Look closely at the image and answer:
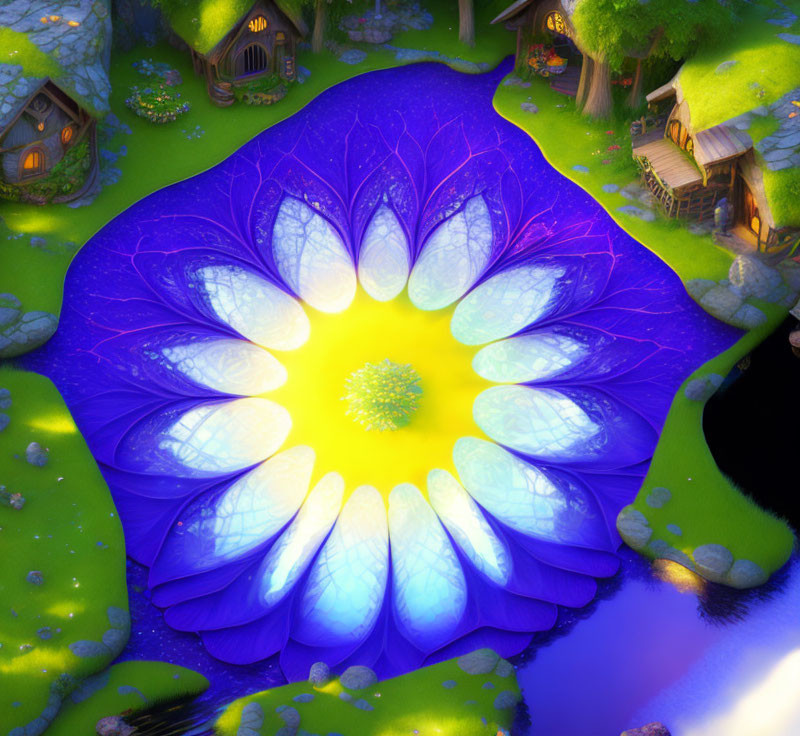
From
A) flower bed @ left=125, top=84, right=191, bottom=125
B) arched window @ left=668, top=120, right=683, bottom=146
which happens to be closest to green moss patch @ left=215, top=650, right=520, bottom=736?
arched window @ left=668, top=120, right=683, bottom=146

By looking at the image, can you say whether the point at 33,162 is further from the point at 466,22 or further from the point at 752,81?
the point at 752,81

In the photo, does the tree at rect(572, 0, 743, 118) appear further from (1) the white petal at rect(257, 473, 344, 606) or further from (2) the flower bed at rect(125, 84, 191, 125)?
(1) the white petal at rect(257, 473, 344, 606)

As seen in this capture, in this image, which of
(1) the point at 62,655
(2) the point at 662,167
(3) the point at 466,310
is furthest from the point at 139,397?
(2) the point at 662,167

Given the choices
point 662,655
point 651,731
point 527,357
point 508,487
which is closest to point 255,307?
point 527,357

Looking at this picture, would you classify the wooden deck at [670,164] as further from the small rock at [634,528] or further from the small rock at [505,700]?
the small rock at [505,700]

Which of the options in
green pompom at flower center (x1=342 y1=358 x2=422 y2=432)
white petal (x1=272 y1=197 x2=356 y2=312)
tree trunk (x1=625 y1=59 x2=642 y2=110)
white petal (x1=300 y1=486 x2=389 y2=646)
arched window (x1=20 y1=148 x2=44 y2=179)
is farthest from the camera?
tree trunk (x1=625 y1=59 x2=642 y2=110)

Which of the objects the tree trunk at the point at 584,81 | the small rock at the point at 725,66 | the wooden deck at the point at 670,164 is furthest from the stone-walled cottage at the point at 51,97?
the small rock at the point at 725,66
